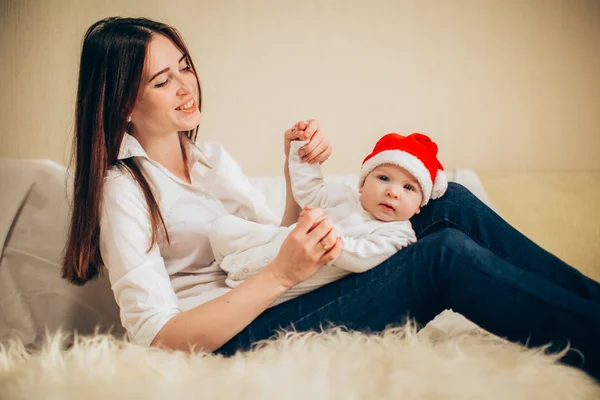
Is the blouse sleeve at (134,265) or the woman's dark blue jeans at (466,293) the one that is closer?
the woman's dark blue jeans at (466,293)

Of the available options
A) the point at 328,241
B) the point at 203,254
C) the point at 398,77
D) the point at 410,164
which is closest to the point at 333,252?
the point at 328,241

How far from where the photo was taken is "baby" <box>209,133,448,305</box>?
101 centimetres

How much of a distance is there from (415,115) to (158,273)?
1357 mm

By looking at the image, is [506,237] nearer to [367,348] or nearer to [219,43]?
[367,348]

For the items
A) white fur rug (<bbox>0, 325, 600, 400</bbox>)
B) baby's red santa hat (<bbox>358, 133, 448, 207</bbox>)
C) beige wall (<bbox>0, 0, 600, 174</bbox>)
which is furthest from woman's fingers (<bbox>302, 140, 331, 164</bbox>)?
beige wall (<bbox>0, 0, 600, 174</bbox>)

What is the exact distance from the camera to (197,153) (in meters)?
1.30

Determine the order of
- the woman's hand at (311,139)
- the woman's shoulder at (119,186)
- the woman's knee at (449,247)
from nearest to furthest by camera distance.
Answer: the woman's knee at (449,247)
the woman's shoulder at (119,186)
the woman's hand at (311,139)

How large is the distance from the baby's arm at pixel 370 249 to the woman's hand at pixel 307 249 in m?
0.03

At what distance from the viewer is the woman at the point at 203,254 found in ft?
2.88

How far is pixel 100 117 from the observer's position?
3.58 feet

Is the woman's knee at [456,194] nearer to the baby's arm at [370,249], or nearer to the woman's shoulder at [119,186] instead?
the baby's arm at [370,249]

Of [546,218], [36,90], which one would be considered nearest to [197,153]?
[36,90]

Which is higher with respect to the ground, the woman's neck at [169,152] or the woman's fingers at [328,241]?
the woman's neck at [169,152]

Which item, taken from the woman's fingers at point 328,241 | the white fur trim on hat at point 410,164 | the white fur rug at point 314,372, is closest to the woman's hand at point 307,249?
the woman's fingers at point 328,241
